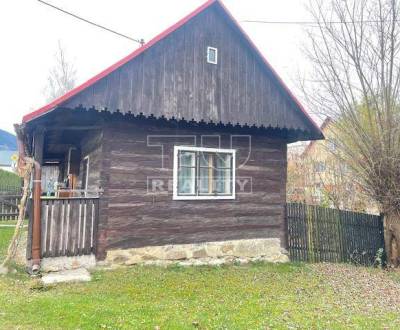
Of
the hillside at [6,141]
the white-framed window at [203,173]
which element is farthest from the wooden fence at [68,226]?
the hillside at [6,141]

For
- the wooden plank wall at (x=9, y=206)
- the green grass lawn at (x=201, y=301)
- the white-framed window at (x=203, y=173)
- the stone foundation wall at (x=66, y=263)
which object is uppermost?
the white-framed window at (x=203, y=173)

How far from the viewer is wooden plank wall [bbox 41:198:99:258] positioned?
23.0 feet

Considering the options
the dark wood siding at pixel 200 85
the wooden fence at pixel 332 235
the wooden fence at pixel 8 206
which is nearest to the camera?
the dark wood siding at pixel 200 85

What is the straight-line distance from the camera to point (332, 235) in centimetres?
1045

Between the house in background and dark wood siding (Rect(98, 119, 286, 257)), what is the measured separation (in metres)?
3.78

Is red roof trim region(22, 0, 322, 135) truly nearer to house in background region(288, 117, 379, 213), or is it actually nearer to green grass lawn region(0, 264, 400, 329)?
green grass lawn region(0, 264, 400, 329)

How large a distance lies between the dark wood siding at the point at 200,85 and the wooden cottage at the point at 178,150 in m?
0.03

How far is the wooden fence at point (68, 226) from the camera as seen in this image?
7.00 m

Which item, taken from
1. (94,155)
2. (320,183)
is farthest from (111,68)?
(320,183)

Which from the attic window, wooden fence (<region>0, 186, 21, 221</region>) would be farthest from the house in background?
wooden fence (<region>0, 186, 21, 221</region>)

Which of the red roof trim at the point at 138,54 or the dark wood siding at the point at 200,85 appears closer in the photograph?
the red roof trim at the point at 138,54

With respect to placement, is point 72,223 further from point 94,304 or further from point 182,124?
point 182,124

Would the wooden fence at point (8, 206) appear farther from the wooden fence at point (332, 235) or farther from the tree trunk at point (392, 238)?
the tree trunk at point (392, 238)

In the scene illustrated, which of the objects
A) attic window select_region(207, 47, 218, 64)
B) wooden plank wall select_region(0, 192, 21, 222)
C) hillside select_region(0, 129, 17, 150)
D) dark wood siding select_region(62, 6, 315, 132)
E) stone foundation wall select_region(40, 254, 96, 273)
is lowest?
stone foundation wall select_region(40, 254, 96, 273)
